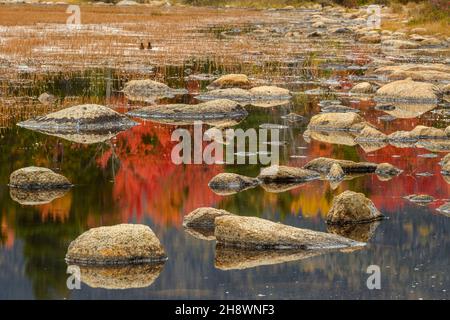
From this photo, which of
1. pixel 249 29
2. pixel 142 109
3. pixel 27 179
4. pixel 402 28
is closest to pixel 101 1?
pixel 249 29

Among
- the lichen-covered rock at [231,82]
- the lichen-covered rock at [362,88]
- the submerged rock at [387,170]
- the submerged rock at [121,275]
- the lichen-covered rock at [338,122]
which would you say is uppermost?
the submerged rock at [121,275]

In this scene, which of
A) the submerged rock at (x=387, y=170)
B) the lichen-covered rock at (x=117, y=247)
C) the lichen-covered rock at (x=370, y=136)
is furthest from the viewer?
the lichen-covered rock at (x=370, y=136)

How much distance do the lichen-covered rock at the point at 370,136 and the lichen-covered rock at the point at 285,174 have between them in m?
5.12

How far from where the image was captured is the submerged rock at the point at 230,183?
18703 millimetres

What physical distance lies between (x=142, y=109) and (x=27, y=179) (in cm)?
1059

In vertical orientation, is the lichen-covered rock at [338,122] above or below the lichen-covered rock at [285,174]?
below

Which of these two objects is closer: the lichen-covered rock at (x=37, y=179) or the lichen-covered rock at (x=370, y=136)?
the lichen-covered rock at (x=37, y=179)

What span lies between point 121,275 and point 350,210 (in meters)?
4.48

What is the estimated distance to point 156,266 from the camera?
45.4 ft

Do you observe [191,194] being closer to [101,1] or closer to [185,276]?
[185,276]

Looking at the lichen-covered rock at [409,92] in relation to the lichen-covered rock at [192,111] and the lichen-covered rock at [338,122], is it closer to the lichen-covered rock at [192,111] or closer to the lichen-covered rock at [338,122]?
the lichen-covered rock at [338,122]

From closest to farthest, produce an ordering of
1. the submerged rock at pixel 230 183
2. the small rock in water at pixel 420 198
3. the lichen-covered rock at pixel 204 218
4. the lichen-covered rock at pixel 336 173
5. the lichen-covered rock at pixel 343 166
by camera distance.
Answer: the lichen-covered rock at pixel 204 218, the small rock in water at pixel 420 198, the submerged rock at pixel 230 183, the lichen-covered rock at pixel 336 173, the lichen-covered rock at pixel 343 166

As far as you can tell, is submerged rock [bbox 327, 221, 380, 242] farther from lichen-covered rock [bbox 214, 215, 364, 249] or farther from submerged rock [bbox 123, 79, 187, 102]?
submerged rock [bbox 123, 79, 187, 102]

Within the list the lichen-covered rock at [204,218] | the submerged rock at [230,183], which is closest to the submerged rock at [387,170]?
the submerged rock at [230,183]
